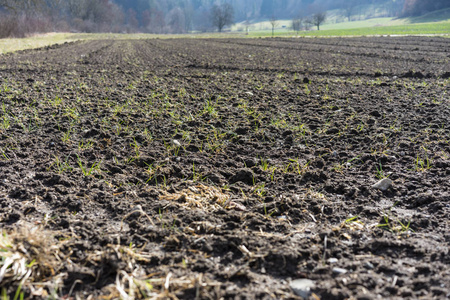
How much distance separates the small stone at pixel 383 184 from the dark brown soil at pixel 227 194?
5cm

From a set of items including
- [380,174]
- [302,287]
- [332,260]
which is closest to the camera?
[302,287]

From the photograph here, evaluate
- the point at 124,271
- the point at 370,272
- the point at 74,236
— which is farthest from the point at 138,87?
the point at 370,272

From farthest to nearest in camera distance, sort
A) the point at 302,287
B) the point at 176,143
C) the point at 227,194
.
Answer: the point at 176,143 < the point at 227,194 < the point at 302,287

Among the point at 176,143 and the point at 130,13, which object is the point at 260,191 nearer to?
the point at 176,143

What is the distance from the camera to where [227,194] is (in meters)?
2.86

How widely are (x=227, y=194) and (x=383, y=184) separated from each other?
1414 millimetres

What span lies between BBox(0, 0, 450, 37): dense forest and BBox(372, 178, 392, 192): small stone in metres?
32.2

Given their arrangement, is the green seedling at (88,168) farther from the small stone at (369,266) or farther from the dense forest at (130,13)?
the dense forest at (130,13)

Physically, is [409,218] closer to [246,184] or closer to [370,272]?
[370,272]

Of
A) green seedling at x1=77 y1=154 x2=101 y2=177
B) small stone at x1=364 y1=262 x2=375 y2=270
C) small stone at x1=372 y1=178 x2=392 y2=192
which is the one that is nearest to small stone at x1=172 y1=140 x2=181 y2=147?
green seedling at x1=77 y1=154 x2=101 y2=177

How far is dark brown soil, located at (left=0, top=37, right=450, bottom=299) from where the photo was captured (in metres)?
1.83

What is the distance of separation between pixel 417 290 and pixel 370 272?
0.24 m

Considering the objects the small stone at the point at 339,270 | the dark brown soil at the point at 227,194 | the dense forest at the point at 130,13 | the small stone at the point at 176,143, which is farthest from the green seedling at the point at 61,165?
the dense forest at the point at 130,13

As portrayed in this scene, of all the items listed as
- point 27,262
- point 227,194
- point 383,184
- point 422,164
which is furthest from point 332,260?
point 422,164
